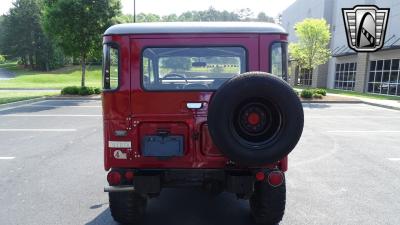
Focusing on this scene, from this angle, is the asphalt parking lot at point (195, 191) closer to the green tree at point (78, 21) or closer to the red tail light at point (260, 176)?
the red tail light at point (260, 176)

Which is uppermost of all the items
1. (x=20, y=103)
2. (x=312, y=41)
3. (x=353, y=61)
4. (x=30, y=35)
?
(x=30, y=35)

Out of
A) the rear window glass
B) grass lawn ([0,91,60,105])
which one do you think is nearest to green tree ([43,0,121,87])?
grass lawn ([0,91,60,105])

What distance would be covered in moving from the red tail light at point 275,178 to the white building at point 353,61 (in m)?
22.6

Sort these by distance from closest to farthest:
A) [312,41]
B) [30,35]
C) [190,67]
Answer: [190,67] → [312,41] → [30,35]

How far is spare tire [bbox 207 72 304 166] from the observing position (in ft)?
10.8

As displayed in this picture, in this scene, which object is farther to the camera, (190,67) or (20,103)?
(20,103)

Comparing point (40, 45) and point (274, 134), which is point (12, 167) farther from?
point (40, 45)

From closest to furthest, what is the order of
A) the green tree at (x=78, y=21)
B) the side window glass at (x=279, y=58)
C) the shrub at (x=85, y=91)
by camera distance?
the side window glass at (x=279, y=58)
the green tree at (x=78, y=21)
the shrub at (x=85, y=91)

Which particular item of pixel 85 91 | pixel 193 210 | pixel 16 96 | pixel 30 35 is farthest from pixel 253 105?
pixel 30 35

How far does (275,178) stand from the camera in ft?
11.9

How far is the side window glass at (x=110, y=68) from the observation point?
3736 mm

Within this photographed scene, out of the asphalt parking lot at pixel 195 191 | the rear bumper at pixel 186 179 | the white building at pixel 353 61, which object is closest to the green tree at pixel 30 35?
the white building at pixel 353 61

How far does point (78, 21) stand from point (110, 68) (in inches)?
768

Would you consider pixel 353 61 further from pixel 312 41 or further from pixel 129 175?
pixel 129 175
